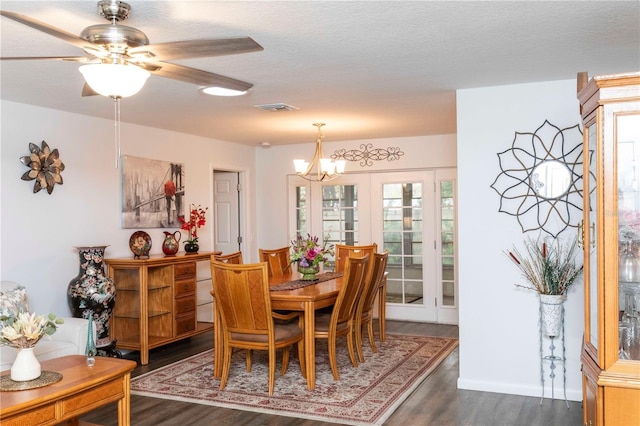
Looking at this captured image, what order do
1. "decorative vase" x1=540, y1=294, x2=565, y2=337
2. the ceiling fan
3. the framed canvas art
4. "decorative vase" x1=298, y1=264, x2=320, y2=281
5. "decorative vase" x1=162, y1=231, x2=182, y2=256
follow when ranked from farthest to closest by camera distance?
"decorative vase" x1=162, y1=231, x2=182, y2=256
the framed canvas art
"decorative vase" x1=298, y1=264, x2=320, y2=281
"decorative vase" x1=540, y1=294, x2=565, y2=337
the ceiling fan

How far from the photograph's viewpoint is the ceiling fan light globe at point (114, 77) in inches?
86.6

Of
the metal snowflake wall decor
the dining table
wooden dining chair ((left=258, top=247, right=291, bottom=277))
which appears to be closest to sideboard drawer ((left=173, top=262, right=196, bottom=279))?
wooden dining chair ((left=258, top=247, right=291, bottom=277))

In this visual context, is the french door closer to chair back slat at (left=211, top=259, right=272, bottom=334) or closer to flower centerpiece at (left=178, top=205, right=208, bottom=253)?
flower centerpiece at (left=178, top=205, right=208, bottom=253)

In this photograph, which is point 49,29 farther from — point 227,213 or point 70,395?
point 227,213

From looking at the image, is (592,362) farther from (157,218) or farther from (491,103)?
(157,218)

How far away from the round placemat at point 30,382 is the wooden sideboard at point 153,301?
226 cm

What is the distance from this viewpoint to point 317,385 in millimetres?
4371

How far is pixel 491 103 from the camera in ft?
13.8

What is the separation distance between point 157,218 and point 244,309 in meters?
2.13

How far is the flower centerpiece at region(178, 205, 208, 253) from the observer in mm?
5883

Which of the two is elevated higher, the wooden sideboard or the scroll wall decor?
the scroll wall decor

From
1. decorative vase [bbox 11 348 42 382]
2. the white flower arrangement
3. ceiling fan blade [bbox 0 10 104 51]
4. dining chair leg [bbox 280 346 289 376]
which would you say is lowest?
dining chair leg [bbox 280 346 289 376]

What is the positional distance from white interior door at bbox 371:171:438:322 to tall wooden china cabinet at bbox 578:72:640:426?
4.39m

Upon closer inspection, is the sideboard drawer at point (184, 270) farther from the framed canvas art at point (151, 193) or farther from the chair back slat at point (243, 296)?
the chair back slat at point (243, 296)
